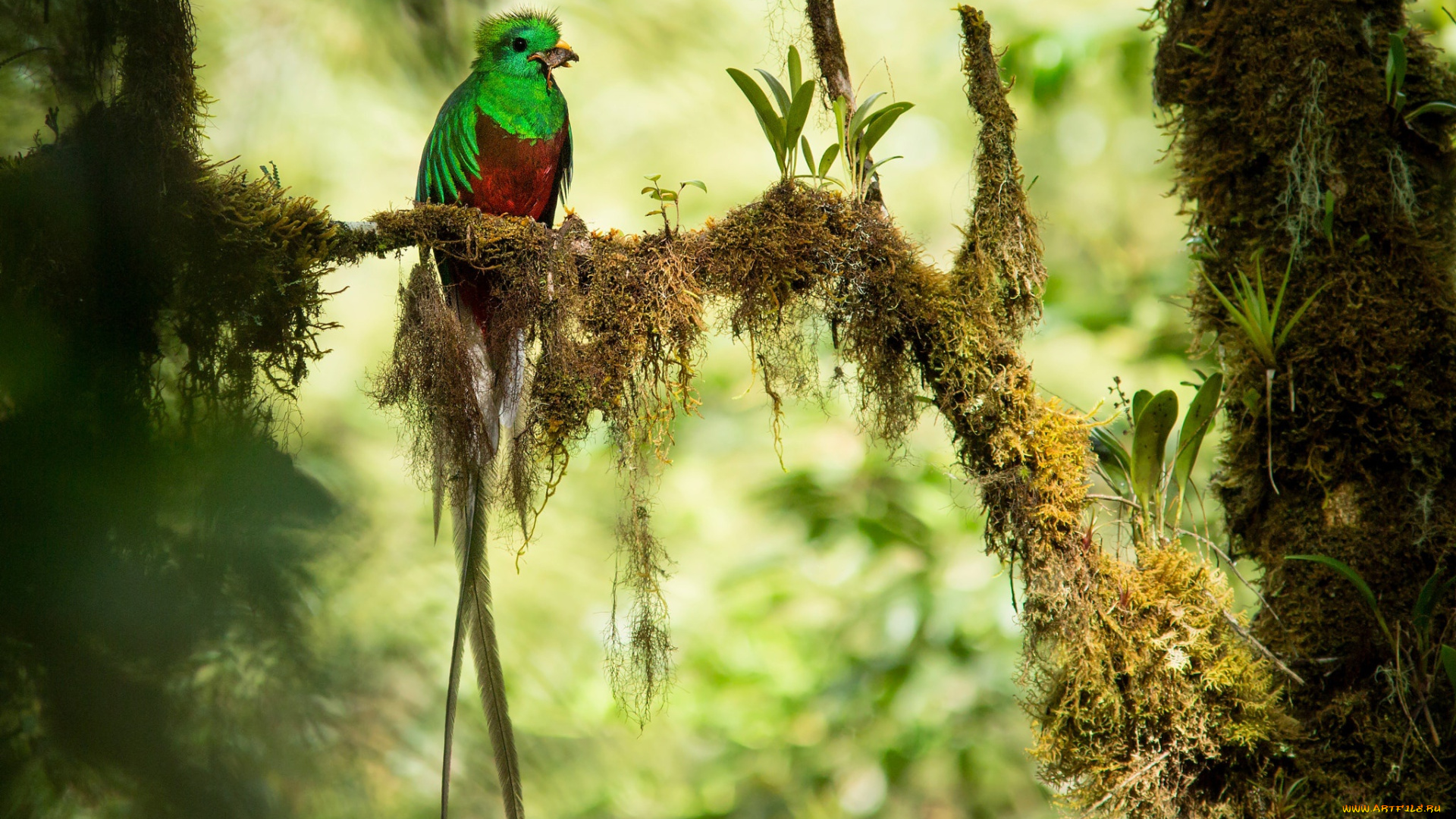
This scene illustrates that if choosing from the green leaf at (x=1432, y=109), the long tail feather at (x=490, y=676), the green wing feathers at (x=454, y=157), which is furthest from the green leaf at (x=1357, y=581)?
the green wing feathers at (x=454, y=157)

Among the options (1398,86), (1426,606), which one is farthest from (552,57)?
(1426,606)

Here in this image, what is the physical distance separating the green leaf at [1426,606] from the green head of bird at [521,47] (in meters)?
2.31

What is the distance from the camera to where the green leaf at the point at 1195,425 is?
73.9 inches

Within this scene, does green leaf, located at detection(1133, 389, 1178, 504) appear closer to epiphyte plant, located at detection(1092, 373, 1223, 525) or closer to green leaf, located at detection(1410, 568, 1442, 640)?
epiphyte plant, located at detection(1092, 373, 1223, 525)

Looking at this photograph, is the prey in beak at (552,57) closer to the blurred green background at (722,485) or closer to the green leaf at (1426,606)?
the blurred green background at (722,485)

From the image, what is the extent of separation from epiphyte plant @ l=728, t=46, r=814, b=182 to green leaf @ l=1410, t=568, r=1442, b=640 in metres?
1.38

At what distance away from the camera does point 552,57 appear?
2.68m

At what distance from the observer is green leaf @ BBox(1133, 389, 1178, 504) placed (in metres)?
1.86

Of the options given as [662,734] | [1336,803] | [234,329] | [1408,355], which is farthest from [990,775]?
[234,329]

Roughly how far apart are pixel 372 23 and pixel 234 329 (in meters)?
2.34

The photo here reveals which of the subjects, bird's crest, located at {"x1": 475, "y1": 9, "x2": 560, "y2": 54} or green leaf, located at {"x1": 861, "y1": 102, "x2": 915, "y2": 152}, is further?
bird's crest, located at {"x1": 475, "y1": 9, "x2": 560, "y2": 54}

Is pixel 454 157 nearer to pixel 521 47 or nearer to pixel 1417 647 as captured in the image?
pixel 521 47

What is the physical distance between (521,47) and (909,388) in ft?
5.00

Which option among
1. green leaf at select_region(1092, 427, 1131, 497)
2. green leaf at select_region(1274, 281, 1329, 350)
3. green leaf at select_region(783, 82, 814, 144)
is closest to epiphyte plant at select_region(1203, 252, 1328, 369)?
green leaf at select_region(1274, 281, 1329, 350)
